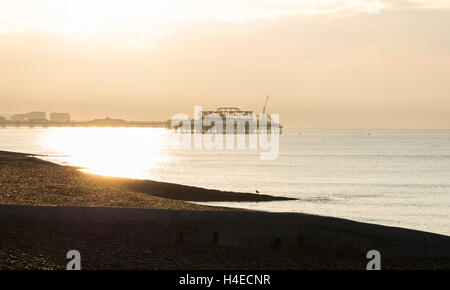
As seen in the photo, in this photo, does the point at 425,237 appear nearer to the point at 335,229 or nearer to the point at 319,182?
the point at 335,229

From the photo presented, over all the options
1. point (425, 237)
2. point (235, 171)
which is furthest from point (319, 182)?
point (425, 237)

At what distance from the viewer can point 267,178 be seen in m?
79.2

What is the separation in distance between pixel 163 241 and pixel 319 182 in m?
57.3

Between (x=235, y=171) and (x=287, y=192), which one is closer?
(x=287, y=192)

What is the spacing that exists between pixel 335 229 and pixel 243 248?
2706 millimetres

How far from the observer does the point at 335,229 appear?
18.6 m
